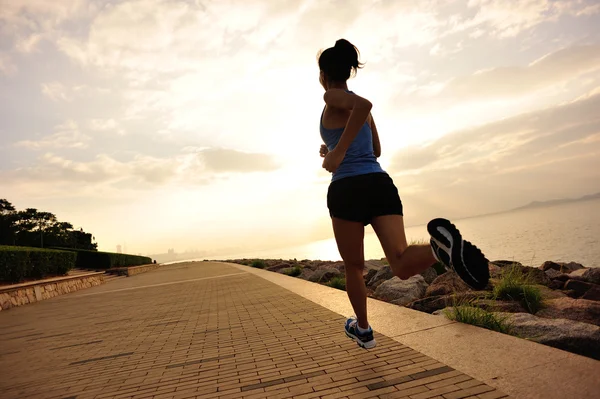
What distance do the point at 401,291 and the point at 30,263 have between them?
541 inches

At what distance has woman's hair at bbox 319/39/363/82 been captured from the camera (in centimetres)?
275

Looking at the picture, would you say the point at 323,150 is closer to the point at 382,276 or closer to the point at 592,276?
the point at 382,276

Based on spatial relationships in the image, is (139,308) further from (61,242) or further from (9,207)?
(9,207)

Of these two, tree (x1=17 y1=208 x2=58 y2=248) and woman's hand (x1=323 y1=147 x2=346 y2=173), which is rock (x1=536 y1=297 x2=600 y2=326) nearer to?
woman's hand (x1=323 y1=147 x2=346 y2=173)

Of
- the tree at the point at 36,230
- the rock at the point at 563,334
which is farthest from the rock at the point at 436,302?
the tree at the point at 36,230

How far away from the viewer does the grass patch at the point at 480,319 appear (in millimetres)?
3341

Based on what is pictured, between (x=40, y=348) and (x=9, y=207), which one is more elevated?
(x=9, y=207)

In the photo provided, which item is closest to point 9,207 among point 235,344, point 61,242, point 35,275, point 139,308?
point 61,242

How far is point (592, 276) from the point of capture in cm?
721

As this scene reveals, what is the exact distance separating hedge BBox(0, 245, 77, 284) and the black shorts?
13.5 metres

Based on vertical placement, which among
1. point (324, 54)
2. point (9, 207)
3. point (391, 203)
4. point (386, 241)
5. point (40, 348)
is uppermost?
point (9, 207)

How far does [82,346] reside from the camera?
461 cm

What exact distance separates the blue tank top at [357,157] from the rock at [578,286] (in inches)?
237

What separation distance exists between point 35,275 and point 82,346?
1274 centimetres
